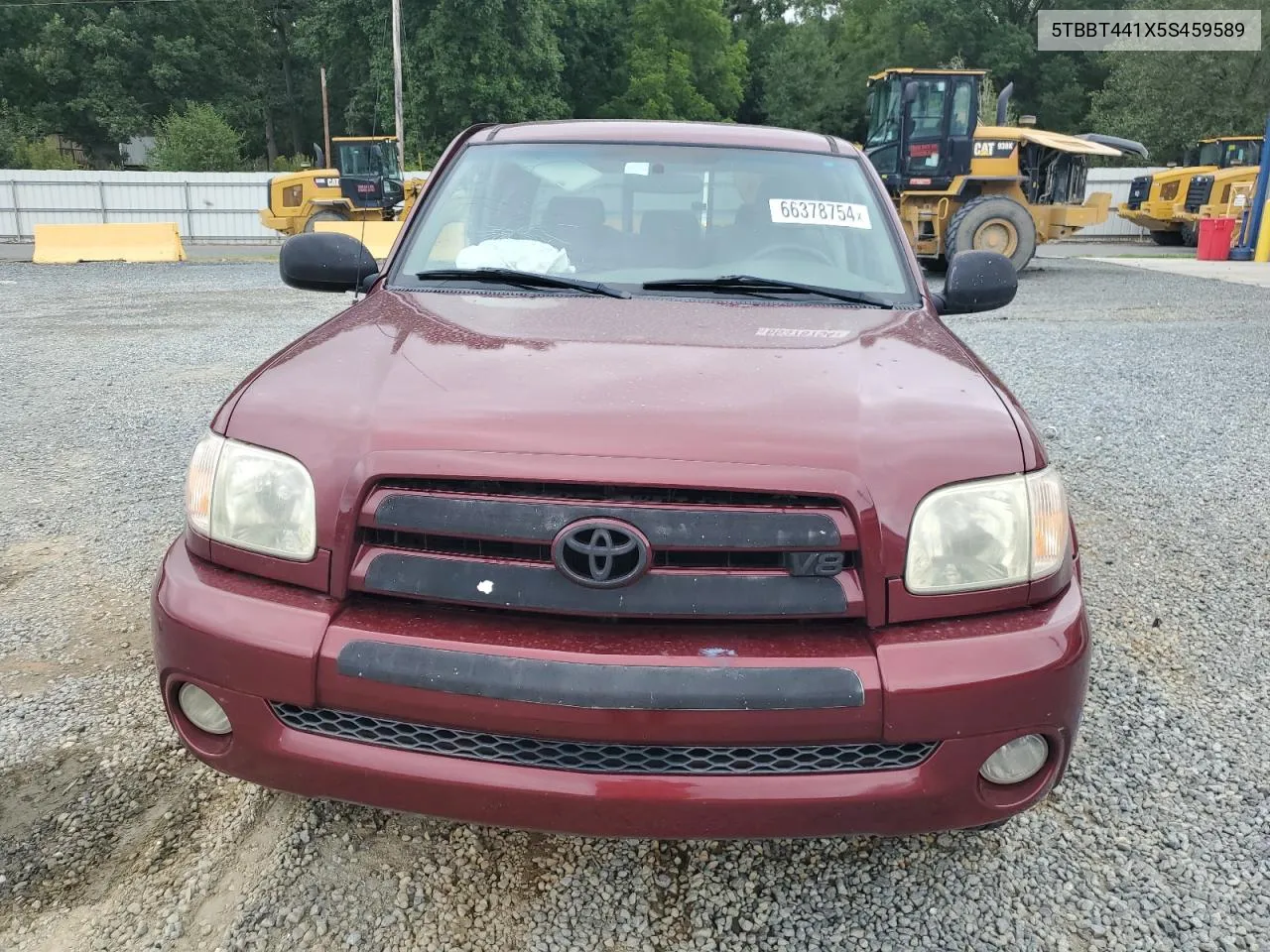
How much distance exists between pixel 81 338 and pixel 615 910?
9.63 metres

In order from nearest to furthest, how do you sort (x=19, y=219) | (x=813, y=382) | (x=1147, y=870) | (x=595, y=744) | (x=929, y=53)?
(x=595, y=744) < (x=813, y=382) < (x=1147, y=870) < (x=19, y=219) < (x=929, y=53)

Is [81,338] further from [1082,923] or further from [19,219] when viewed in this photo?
[19,219]

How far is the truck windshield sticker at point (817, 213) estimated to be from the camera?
306cm

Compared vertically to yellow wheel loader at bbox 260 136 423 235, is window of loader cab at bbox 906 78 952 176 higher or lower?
higher

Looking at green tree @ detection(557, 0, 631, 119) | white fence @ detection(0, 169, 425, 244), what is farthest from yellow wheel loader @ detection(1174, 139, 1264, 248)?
green tree @ detection(557, 0, 631, 119)

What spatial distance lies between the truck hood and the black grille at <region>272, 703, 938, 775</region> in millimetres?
344

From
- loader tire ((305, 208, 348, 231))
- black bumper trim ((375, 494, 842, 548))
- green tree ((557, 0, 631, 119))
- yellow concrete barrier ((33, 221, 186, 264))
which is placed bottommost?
yellow concrete barrier ((33, 221, 186, 264))

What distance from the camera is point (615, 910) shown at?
6.87 ft

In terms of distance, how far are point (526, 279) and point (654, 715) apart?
150 centimetres

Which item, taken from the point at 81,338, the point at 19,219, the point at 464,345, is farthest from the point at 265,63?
the point at 464,345

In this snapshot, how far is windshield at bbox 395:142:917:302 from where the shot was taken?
2902 millimetres

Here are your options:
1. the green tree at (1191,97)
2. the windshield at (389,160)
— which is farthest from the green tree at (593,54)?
the windshield at (389,160)

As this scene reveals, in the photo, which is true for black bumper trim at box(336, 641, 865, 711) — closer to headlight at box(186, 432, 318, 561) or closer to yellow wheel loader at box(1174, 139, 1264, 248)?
headlight at box(186, 432, 318, 561)

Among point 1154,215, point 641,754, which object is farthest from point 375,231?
point 1154,215
